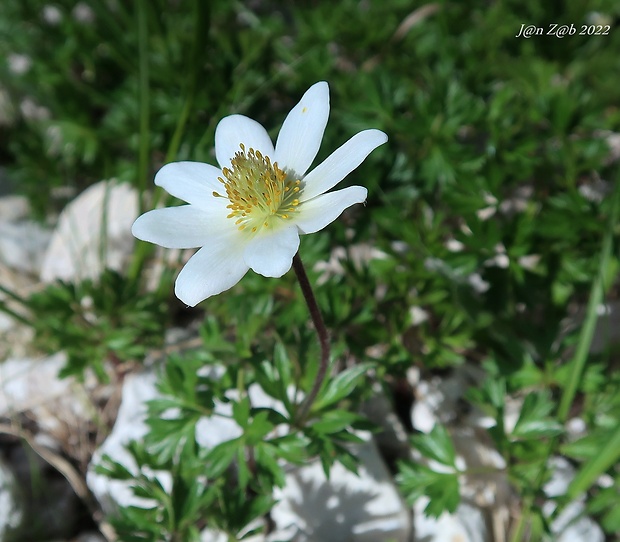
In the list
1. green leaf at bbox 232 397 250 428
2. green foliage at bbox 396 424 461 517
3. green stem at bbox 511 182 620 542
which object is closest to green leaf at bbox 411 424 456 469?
green foliage at bbox 396 424 461 517

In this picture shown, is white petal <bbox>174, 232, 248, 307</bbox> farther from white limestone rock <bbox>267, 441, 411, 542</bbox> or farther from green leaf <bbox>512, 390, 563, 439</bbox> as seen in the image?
green leaf <bbox>512, 390, 563, 439</bbox>

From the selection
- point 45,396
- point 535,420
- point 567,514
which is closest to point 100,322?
point 45,396

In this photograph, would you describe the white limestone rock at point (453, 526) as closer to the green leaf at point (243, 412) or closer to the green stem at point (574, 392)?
the green stem at point (574, 392)

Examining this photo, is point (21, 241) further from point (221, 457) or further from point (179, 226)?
point (179, 226)

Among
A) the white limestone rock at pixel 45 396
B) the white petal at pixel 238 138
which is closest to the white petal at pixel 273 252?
the white petal at pixel 238 138

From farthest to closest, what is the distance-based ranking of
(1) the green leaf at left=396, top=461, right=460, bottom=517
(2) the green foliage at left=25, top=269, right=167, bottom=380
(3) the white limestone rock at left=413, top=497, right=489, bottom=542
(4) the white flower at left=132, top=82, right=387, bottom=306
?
1. (2) the green foliage at left=25, top=269, right=167, bottom=380
2. (3) the white limestone rock at left=413, top=497, right=489, bottom=542
3. (1) the green leaf at left=396, top=461, right=460, bottom=517
4. (4) the white flower at left=132, top=82, right=387, bottom=306

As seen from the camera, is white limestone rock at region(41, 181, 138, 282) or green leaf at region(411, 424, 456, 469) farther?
white limestone rock at region(41, 181, 138, 282)

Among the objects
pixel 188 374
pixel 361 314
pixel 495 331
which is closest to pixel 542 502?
pixel 495 331

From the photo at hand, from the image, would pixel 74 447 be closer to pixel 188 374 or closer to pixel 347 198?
pixel 188 374
